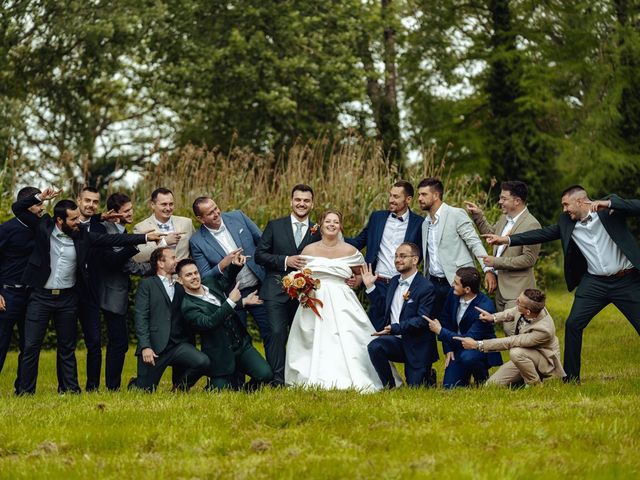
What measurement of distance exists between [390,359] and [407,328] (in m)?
0.53

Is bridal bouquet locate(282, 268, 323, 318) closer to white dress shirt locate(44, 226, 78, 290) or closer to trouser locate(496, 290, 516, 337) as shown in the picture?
trouser locate(496, 290, 516, 337)

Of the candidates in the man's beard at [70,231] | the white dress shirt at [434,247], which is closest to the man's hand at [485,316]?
the white dress shirt at [434,247]

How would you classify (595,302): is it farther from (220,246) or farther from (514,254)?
Result: (220,246)

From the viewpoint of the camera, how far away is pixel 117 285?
1129cm

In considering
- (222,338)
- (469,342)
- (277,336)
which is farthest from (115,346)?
(469,342)

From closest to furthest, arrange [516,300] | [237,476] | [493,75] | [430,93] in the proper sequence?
[237,476]
[516,300]
[493,75]
[430,93]

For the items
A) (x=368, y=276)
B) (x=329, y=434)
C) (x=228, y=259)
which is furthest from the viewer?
(x=368, y=276)

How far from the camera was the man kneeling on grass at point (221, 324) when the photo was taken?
10391 mm

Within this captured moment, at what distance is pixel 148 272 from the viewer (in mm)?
11273

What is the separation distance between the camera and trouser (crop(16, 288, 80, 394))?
35.4ft

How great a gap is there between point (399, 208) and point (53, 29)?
73.4 ft

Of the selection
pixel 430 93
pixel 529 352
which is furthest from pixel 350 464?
pixel 430 93

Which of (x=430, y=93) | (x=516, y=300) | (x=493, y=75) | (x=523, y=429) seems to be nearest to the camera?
(x=523, y=429)

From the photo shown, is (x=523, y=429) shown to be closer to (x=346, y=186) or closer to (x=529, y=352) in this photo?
(x=529, y=352)
